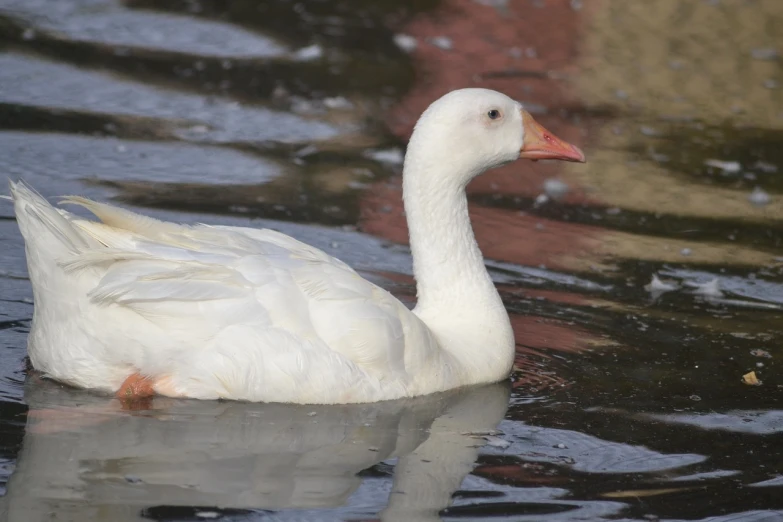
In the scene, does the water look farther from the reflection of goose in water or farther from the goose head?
the goose head

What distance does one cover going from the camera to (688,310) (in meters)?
7.67

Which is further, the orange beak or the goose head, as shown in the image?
the orange beak

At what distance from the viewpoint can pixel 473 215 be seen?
363 inches

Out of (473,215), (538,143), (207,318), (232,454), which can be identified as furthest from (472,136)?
(473,215)

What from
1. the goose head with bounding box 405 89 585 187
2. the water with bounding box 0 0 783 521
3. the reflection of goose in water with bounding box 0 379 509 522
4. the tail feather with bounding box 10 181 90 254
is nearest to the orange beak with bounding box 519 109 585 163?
the goose head with bounding box 405 89 585 187

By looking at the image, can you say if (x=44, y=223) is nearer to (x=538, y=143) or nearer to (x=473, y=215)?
(x=538, y=143)

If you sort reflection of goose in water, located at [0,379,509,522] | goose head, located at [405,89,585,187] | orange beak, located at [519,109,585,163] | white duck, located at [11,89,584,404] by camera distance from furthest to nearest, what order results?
orange beak, located at [519,109,585,163] < goose head, located at [405,89,585,187] < white duck, located at [11,89,584,404] < reflection of goose in water, located at [0,379,509,522]

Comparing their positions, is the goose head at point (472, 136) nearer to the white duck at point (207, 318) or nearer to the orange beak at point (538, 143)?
the orange beak at point (538, 143)

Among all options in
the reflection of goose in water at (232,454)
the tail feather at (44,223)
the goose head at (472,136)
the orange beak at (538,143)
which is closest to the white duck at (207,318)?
the tail feather at (44,223)

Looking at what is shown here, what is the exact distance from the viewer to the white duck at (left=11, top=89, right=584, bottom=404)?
5562mm

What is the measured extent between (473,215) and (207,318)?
396 centimetres

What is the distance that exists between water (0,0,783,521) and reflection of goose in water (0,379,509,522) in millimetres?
13

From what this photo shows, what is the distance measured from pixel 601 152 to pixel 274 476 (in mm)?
6655

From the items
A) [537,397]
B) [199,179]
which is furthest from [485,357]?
[199,179]
